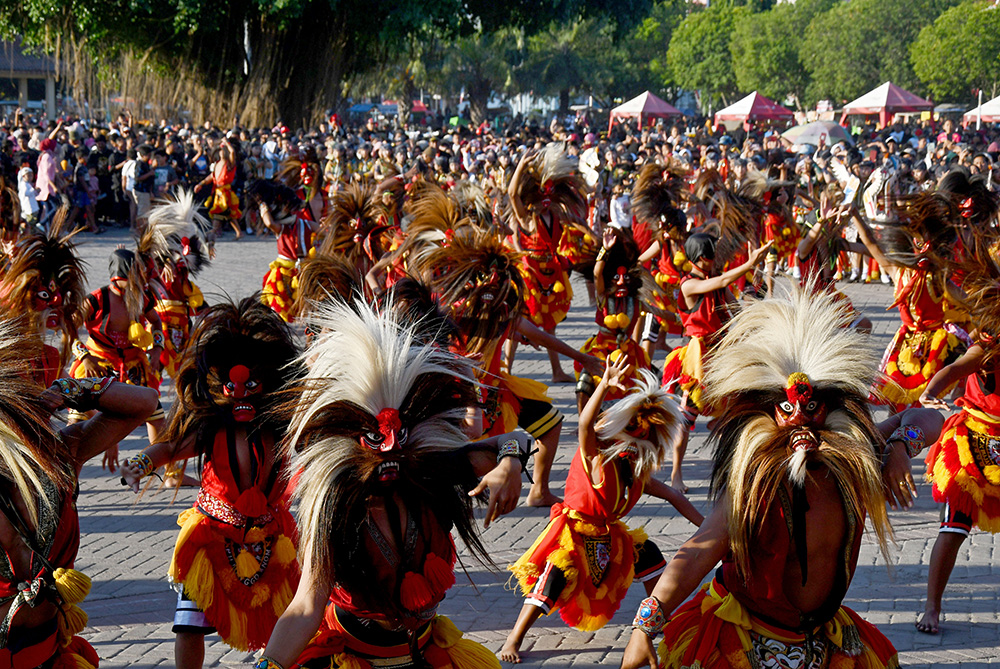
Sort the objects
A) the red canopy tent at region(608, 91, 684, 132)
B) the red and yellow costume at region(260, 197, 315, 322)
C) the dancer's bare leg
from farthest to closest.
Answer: the red canopy tent at region(608, 91, 684, 132), the red and yellow costume at region(260, 197, 315, 322), the dancer's bare leg

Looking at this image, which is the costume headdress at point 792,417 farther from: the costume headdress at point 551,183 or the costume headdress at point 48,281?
the costume headdress at point 551,183

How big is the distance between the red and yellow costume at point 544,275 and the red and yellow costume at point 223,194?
10090 mm

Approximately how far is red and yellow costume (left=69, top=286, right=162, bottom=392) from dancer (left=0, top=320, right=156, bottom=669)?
144 inches

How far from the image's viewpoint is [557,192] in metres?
9.89

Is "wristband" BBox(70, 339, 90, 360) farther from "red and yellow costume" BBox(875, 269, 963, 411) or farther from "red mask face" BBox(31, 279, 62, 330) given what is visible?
"red and yellow costume" BBox(875, 269, 963, 411)

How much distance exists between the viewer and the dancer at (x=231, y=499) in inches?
156

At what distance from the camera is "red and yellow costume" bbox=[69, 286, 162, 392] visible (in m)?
6.91

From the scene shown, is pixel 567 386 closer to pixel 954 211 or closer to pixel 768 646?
pixel 954 211

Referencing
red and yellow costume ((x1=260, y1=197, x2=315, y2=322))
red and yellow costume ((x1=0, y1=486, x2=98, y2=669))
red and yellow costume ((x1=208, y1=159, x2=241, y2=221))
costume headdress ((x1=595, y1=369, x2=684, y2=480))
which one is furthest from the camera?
red and yellow costume ((x1=208, y1=159, x2=241, y2=221))

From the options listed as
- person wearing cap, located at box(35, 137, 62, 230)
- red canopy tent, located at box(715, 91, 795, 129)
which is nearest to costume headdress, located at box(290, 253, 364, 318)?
person wearing cap, located at box(35, 137, 62, 230)

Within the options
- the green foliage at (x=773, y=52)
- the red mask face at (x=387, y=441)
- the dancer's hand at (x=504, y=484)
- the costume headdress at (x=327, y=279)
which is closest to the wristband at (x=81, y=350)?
the costume headdress at (x=327, y=279)

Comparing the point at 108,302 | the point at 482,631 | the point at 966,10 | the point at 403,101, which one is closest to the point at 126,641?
the point at 482,631

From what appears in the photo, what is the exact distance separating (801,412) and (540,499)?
364 cm

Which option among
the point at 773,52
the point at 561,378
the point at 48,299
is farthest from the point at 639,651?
the point at 773,52
